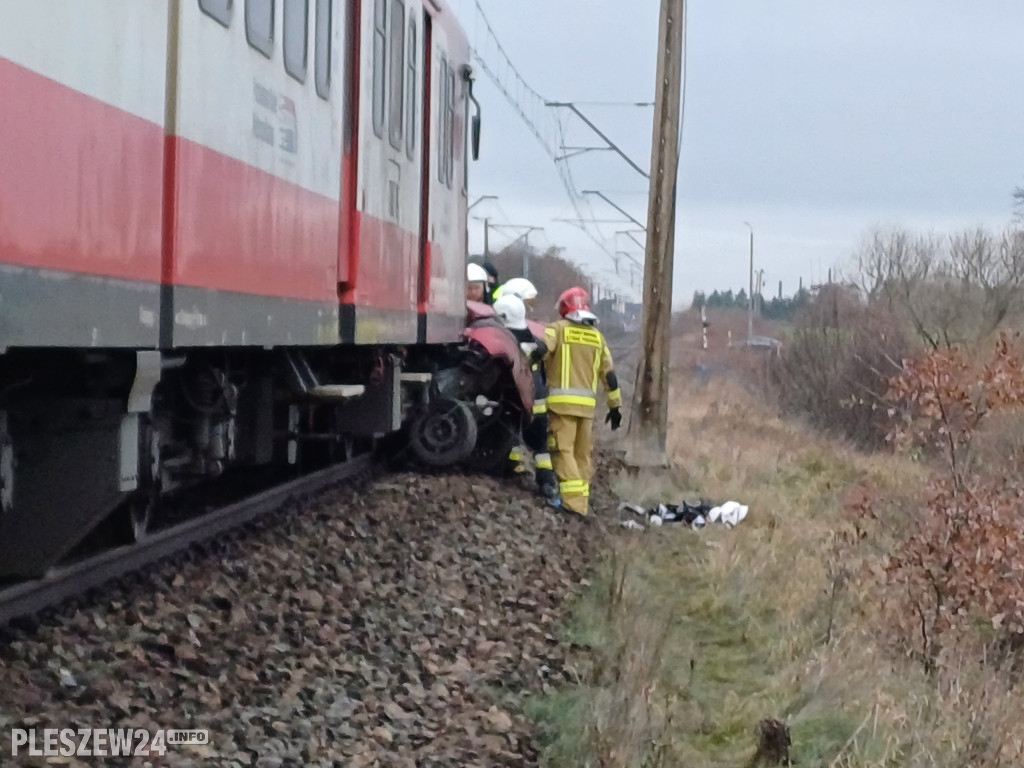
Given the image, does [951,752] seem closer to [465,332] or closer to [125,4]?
[125,4]

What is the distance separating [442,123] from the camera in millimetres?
11977

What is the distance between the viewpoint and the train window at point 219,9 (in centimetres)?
591

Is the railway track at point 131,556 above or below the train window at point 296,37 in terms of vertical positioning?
below

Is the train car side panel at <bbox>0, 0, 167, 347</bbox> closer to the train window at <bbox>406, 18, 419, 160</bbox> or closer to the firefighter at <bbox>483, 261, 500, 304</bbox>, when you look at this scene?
the train window at <bbox>406, 18, 419, 160</bbox>

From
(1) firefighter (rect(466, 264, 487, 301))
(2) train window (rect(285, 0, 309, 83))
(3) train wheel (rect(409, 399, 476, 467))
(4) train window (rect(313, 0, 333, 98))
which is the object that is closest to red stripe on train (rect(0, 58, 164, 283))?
(2) train window (rect(285, 0, 309, 83))

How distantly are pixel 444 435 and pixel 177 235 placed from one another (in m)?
6.83

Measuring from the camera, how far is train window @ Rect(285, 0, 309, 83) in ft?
23.6

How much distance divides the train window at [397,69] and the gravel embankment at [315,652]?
110 inches

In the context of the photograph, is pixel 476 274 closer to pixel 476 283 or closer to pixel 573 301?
pixel 476 283

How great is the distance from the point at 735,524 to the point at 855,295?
92.5 feet

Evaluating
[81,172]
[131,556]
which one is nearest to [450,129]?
[131,556]

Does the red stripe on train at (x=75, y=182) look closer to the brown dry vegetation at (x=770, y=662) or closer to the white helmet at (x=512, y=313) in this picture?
A: the brown dry vegetation at (x=770, y=662)

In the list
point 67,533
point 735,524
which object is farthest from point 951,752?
point 735,524

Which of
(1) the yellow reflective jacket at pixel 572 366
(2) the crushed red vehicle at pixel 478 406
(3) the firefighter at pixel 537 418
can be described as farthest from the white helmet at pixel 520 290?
(1) the yellow reflective jacket at pixel 572 366
